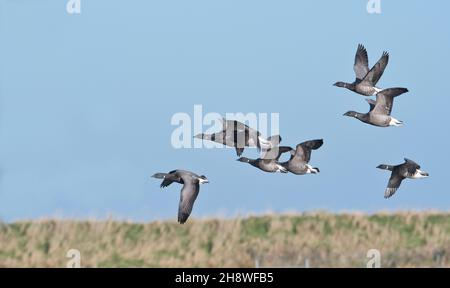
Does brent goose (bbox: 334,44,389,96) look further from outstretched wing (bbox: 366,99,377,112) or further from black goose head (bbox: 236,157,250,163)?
black goose head (bbox: 236,157,250,163)

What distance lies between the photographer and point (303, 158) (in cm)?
2553

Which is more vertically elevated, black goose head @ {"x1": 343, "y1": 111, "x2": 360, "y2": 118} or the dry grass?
black goose head @ {"x1": 343, "y1": 111, "x2": 360, "y2": 118}

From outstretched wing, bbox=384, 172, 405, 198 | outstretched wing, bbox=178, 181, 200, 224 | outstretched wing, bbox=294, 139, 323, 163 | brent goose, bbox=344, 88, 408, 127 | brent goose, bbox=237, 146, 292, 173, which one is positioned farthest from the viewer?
outstretched wing, bbox=384, 172, 405, 198

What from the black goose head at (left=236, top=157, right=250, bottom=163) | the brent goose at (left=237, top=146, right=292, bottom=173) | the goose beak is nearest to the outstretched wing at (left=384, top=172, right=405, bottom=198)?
the goose beak

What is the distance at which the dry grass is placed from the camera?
34.7m

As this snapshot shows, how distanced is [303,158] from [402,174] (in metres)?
3.08

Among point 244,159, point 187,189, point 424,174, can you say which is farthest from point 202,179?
point 424,174

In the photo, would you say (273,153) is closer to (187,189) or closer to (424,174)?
(187,189)

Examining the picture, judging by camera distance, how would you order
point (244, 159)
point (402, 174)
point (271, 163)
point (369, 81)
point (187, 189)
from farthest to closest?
point (369, 81), point (402, 174), point (244, 159), point (271, 163), point (187, 189)

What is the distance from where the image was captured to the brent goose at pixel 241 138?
24.9 metres

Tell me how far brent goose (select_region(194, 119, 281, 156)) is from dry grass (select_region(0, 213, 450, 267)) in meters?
9.03

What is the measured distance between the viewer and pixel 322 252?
35.2 m
